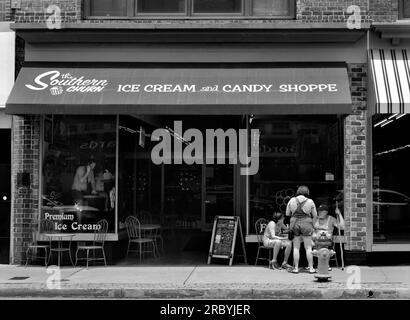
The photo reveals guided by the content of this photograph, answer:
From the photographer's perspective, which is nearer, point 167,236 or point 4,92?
point 4,92

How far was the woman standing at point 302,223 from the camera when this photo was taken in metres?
10.3

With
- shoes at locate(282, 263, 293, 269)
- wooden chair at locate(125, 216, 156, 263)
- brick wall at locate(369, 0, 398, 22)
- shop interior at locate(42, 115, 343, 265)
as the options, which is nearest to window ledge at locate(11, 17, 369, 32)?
brick wall at locate(369, 0, 398, 22)

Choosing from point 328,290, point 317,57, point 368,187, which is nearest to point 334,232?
point 368,187

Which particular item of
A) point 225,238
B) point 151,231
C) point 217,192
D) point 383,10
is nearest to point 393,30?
point 383,10

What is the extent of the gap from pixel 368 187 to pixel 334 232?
1137 millimetres

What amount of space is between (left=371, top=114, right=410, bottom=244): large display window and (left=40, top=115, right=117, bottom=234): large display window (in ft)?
17.7

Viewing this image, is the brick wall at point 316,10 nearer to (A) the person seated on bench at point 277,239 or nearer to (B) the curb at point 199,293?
(A) the person seated on bench at point 277,239

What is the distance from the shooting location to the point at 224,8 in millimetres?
11625

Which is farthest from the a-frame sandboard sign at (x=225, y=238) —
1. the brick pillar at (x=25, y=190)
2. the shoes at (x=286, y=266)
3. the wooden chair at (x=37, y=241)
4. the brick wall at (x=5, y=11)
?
the brick wall at (x=5, y=11)

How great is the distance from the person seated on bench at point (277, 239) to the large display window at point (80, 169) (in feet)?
10.4

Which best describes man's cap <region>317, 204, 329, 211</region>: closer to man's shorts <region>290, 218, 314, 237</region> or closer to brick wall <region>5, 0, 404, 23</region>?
man's shorts <region>290, 218, 314, 237</region>

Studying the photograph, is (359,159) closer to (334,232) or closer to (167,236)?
(334,232)

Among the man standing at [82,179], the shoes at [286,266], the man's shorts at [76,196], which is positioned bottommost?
the shoes at [286,266]

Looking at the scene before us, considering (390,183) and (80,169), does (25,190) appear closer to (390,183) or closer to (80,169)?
(80,169)
